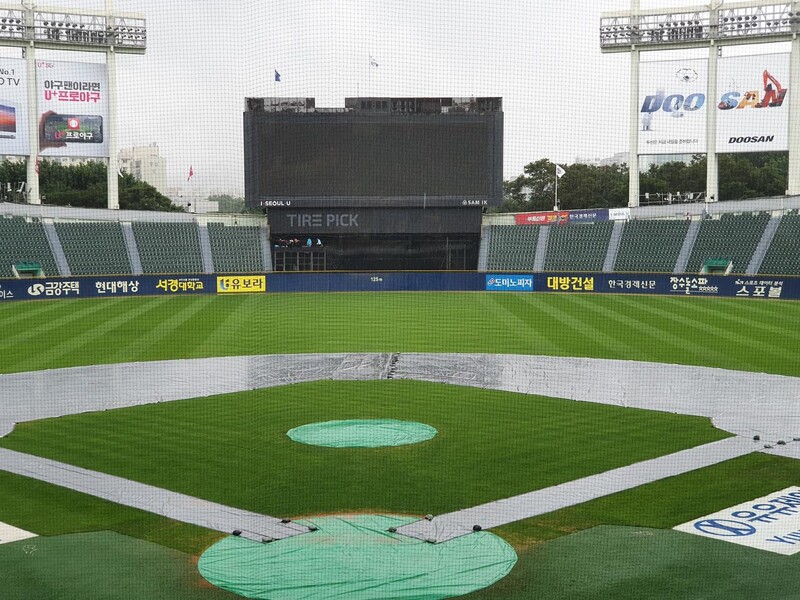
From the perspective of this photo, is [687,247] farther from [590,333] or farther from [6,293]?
[6,293]

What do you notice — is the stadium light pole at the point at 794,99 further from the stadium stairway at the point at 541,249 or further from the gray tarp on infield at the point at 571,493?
the gray tarp on infield at the point at 571,493

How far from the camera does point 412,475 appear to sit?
8781mm

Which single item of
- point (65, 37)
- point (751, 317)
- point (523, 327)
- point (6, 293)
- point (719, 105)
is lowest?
point (523, 327)

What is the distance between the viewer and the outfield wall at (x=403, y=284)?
29.7 meters

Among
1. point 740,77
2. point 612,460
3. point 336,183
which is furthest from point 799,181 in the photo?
point 612,460

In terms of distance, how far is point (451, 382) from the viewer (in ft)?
47.0

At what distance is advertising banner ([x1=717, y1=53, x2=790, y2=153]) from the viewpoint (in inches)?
1350

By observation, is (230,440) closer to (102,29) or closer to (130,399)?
(130,399)

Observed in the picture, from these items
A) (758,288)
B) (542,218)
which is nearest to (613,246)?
(542,218)

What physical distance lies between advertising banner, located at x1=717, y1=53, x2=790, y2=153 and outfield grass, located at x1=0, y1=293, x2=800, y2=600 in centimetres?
1606

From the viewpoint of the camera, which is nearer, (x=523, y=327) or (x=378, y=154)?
(x=523, y=327)

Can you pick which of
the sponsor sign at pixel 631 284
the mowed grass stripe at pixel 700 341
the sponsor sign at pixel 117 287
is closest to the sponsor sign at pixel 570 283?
the sponsor sign at pixel 631 284

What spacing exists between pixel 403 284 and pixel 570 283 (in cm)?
677

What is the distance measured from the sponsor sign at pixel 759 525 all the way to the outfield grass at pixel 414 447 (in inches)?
6.3
